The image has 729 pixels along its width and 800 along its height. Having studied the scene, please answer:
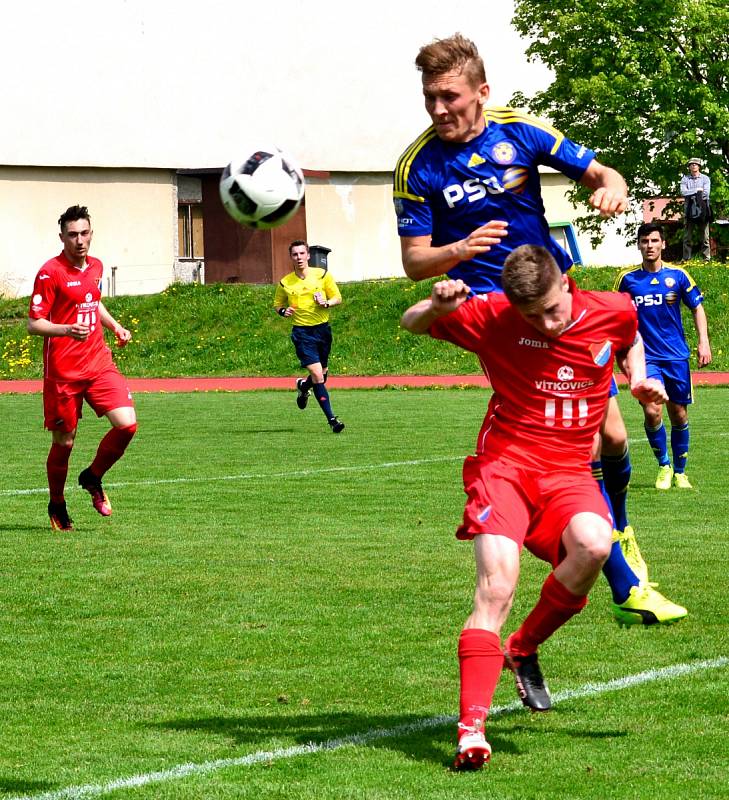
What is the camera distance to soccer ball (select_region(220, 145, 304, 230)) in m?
6.55

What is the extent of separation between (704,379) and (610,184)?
2268cm

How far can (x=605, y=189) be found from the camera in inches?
229


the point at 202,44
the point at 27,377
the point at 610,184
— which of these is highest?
the point at 202,44

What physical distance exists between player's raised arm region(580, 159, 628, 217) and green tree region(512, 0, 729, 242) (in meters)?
32.8

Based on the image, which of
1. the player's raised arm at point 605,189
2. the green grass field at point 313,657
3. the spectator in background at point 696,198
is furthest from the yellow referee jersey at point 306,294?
the spectator in background at point 696,198

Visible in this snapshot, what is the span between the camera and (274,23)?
47.6m

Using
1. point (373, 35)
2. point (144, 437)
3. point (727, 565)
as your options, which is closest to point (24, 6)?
point (373, 35)

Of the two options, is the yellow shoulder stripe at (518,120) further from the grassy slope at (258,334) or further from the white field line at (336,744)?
the grassy slope at (258,334)

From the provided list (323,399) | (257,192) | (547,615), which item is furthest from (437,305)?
(323,399)

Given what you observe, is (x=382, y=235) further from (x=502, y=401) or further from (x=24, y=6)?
(x=502, y=401)

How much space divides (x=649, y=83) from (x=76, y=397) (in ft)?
97.8

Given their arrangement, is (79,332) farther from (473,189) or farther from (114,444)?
(473,189)

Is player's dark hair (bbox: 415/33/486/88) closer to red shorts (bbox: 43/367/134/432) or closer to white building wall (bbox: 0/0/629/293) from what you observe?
red shorts (bbox: 43/367/134/432)

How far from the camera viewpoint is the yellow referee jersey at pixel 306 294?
1970cm
